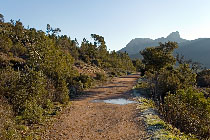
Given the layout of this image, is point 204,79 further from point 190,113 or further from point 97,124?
point 97,124

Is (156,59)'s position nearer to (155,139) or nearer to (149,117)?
(149,117)

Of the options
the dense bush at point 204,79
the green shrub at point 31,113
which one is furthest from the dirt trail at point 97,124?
the dense bush at point 204,79

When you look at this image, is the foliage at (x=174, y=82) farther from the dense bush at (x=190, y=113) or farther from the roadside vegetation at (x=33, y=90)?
the roadside vegetation at (x=33, y=90)

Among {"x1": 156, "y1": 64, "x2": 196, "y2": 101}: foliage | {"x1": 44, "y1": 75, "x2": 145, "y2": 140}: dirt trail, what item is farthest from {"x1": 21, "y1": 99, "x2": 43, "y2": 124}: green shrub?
{"x1": 156, "y1": 64, "x2": 196, "y2": 101}: foliage

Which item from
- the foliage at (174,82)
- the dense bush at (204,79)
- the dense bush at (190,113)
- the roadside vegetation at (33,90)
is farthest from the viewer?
the dense bush at (204,79)

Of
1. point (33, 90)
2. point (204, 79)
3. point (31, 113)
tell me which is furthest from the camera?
point (204, 79)

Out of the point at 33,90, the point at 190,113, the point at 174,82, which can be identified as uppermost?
the point at 33,90

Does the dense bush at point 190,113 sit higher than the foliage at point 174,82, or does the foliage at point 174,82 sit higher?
the foliage at point 174,82

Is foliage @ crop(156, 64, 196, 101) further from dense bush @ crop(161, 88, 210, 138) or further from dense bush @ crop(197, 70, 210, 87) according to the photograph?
dense bush @ crop(197, 70, 210, 87)

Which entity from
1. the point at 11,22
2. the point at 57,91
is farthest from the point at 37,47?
the point at 11,22

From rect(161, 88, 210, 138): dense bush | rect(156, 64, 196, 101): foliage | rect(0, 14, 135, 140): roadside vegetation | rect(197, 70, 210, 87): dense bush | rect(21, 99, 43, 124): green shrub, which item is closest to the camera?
rect(0, 14, 135, 140): roadside vegetation

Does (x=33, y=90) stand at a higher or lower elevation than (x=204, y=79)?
higher

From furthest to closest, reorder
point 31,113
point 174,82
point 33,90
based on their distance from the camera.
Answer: point 174,82
point 33,90
point 31,113

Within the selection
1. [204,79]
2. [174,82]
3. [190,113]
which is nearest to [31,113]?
[190,113]
